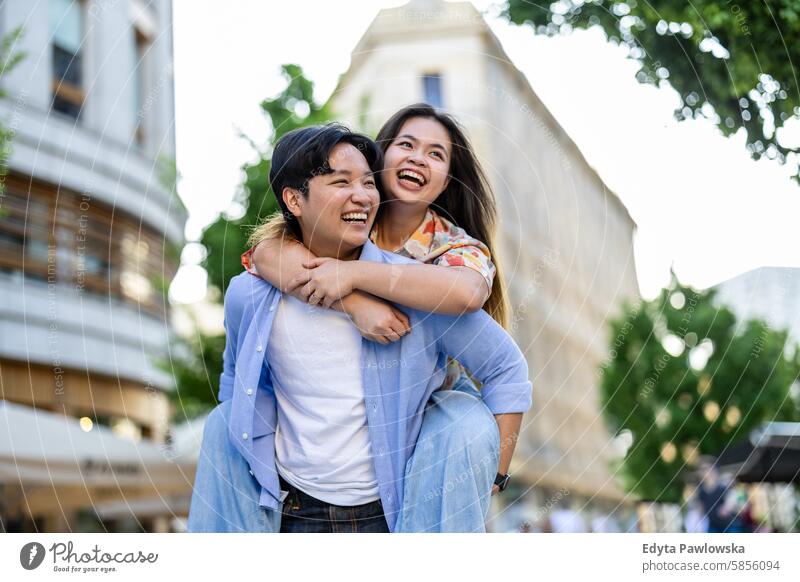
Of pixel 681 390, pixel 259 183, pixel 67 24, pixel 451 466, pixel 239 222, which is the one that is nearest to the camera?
pixel 451 466

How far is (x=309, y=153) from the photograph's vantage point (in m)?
2.29

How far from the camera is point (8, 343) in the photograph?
8.18 m

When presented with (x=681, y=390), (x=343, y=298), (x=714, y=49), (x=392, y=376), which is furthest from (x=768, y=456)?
(x=681, y=390)

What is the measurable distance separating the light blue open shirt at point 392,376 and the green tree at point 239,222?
5.54 feet

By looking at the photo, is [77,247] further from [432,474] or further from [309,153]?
[432,474]

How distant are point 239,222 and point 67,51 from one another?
456 cm

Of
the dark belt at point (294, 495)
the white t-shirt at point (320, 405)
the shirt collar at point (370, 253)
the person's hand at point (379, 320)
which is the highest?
the shirt collar at point (370, 253)

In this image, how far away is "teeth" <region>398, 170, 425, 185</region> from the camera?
2436 millimetres

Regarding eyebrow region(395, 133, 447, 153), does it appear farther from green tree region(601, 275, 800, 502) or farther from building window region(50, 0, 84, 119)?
green tree region(601, 275, 800, 502)

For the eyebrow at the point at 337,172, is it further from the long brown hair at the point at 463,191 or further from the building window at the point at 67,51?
the building window at the point at 67,51

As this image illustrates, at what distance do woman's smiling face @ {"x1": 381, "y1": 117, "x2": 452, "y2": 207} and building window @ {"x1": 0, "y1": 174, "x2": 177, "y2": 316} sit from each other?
401cm

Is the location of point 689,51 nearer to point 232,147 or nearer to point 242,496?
point 232,147

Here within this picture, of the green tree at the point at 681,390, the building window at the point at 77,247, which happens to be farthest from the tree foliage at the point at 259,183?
the green tree at the point at 681,390

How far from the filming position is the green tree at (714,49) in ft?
12.8
